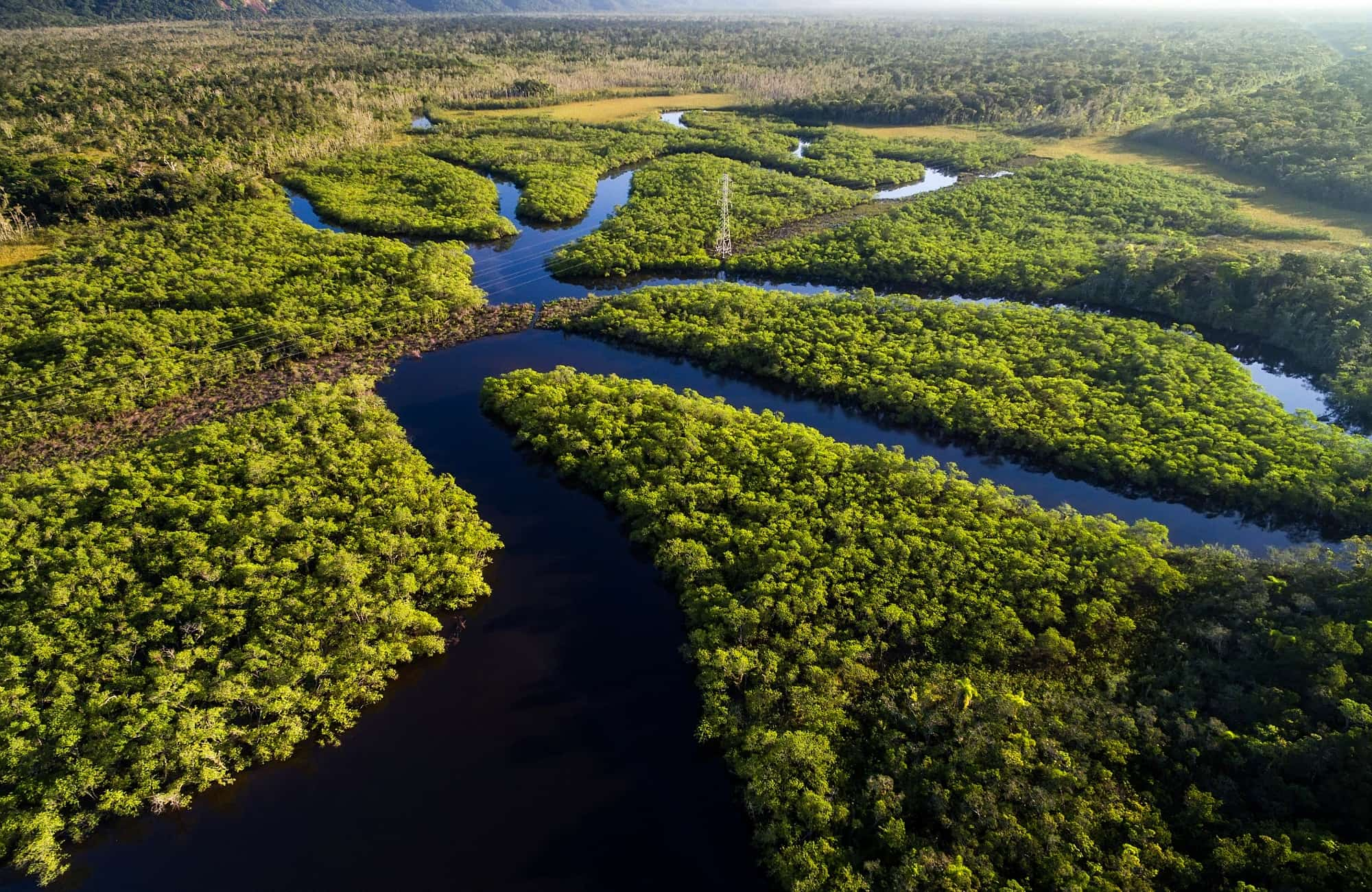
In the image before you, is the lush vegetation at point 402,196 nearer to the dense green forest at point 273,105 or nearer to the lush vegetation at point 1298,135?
the dense green forest at point 273,105

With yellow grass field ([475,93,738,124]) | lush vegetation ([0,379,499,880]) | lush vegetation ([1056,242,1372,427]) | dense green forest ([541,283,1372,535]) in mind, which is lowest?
lush vegetation ([0,379,499,880])

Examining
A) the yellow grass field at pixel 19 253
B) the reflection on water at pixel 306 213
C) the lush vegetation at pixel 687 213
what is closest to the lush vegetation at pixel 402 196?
the reflection on water at pixel 306 213

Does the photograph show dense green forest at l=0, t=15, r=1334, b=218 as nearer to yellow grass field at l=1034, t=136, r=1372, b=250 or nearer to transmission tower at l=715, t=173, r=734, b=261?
yellow grass field at l=1034, t=136, r=1372, b=250

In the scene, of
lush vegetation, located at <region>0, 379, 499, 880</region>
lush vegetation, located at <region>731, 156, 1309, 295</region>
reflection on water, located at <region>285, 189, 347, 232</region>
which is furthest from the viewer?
reflection on water, located at <region>285, 189, 347, 232</region>

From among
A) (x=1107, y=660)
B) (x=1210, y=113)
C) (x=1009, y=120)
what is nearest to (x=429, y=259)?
(x=1107, y=660)

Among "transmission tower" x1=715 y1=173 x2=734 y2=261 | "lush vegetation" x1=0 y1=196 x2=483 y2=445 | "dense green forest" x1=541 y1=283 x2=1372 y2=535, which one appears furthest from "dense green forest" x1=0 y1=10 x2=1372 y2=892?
"transmission tower" x1=715 y1=173 x2=734 y2=261

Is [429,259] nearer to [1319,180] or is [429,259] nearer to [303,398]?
[303,398]
